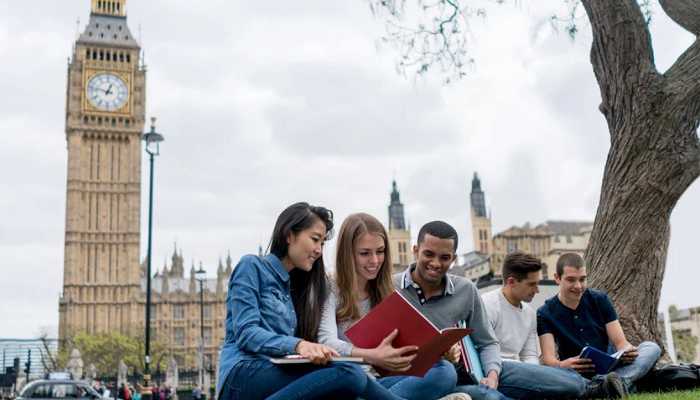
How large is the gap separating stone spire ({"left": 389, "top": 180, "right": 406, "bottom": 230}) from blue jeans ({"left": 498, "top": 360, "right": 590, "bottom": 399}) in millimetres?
100184

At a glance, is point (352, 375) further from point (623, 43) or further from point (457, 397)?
point (623, 43)

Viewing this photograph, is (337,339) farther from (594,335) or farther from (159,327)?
(159,327)

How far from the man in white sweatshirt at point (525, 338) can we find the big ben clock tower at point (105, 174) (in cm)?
7874

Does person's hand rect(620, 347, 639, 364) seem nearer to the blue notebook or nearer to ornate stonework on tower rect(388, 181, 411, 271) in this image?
the blue notebook

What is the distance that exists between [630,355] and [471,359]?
1.43 m

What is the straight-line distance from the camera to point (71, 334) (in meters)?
75.5

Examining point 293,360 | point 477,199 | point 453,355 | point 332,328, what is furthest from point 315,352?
point 477,199

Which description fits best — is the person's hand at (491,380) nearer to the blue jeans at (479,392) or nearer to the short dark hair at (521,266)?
the blue jeans at (479,392)

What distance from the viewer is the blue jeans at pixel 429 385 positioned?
4355 mm

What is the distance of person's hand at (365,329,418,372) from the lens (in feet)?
12.1

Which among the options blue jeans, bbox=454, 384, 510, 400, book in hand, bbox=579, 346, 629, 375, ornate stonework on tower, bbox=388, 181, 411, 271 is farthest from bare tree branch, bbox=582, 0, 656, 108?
ornate stonework on tower, bbox=388, 181, 411, 271

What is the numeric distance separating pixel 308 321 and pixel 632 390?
106 inches

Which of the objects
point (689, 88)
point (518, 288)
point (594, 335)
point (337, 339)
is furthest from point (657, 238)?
point (337, 339)

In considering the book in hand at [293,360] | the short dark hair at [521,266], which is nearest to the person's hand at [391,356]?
the book in hand at [293,360]
